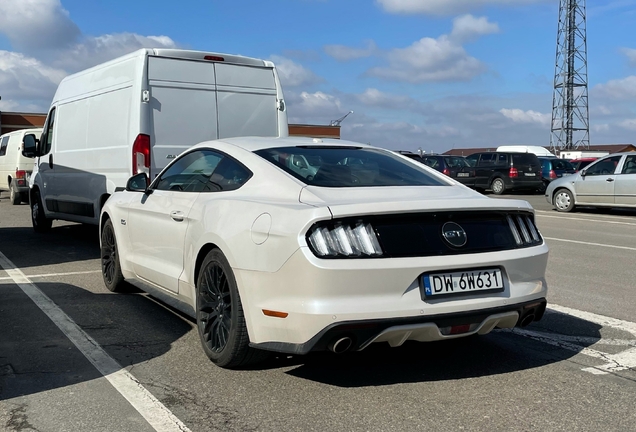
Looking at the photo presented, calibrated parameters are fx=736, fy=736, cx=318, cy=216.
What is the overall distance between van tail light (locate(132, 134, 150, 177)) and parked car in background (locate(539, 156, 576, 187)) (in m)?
24.0

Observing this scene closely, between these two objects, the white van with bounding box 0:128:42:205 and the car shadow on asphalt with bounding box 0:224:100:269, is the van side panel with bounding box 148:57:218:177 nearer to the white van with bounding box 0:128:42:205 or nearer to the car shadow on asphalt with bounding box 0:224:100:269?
the car shadow on asphalt with bounding box 0:224:100:269

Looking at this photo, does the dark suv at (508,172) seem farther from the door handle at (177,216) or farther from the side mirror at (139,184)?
the door handle at (177,216)

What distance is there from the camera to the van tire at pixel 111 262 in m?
6.94

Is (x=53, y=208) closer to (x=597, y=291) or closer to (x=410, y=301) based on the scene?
(x=597, y=291)

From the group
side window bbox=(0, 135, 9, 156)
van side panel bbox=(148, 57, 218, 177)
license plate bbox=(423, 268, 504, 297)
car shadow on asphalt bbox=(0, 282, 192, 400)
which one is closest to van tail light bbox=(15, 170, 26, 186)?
side window bbox=(0, 135, 9, 156)

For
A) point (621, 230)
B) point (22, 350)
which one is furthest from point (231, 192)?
point (621, 230)

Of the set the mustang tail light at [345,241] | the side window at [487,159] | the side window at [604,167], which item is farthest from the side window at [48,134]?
the side window at [487,159]

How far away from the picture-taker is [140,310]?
646 centimetres

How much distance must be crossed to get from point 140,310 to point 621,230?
10520 millimetres

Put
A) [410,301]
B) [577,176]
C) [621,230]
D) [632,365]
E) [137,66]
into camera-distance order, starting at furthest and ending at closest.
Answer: [577,176]
[621,230]
[137,66]
[632,365]
[410,301]

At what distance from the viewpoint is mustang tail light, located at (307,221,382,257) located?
3.99 m

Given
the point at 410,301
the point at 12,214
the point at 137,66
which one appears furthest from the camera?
the point at 12,214

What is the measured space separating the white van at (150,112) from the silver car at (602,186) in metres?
10.8

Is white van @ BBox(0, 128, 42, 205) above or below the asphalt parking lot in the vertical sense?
above
